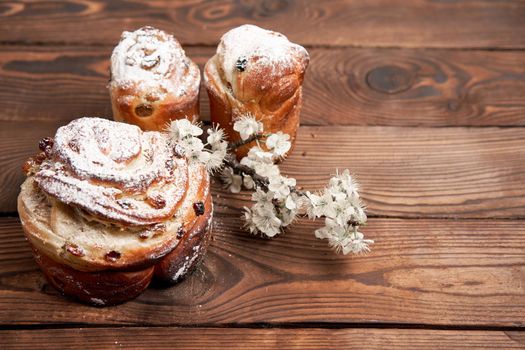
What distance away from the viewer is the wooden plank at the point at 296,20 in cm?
191

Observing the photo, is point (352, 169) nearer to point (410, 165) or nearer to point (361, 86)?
point (410, 165)

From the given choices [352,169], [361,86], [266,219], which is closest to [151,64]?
[266,219]

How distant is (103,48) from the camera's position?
6.08 feet

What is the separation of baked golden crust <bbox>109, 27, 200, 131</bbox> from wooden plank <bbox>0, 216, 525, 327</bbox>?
257mm

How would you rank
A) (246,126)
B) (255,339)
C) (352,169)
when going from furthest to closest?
(352,169), (246,126), (255,339)

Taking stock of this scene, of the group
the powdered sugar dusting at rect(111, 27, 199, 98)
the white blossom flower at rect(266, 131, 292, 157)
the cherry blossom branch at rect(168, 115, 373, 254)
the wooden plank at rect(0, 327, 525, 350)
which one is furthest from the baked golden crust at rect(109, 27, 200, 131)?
the wooden plank at rect(0, 327, 525, 350)

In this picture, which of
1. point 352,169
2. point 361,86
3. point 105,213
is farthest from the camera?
point 361,86

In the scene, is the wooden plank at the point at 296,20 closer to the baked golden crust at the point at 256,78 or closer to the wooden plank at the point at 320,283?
the baked golden crust at the point at 256,78

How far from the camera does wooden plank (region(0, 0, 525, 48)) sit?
1905mm

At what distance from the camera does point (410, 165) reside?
1.61 meters

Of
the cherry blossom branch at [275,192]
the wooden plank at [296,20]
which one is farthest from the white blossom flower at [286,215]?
the wooden plank at [296,20]

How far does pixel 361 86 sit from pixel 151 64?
0.64 metres

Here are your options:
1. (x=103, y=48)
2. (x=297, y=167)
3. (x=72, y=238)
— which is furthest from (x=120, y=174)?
(x=103, y=48)

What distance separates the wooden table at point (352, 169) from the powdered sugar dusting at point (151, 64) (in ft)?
0.87
